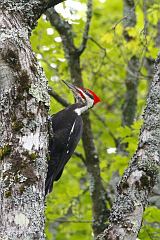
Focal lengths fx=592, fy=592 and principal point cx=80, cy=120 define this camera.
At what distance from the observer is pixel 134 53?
7219mm

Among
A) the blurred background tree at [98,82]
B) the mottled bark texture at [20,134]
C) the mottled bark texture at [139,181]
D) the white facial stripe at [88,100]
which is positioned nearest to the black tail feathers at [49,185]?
the blurred background tree at [98,82]

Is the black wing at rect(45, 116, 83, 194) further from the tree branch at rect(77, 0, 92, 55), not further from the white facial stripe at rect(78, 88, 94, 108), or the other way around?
the tree branch at rect(77, 0, 92, 55)

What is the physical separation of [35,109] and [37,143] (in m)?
0.19

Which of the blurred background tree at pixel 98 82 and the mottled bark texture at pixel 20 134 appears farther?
the blurred background tree at pixel 98 82

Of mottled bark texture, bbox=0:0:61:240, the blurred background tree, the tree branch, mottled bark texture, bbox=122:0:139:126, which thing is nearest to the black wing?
the blurred background tree

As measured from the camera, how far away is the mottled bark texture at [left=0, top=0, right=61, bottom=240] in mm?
2766

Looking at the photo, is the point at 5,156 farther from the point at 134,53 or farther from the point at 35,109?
the point at 134,53

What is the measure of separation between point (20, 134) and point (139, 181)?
0.69 meters

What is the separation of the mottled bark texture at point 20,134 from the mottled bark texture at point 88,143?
2.68 m

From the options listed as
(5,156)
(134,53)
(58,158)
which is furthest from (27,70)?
(134,53)

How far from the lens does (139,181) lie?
3121 millimetres

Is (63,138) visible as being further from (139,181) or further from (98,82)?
(98,82)

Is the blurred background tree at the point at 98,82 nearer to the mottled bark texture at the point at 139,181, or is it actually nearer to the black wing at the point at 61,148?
the black wing at the point at 61,148

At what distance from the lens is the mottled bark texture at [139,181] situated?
9.90 feet
